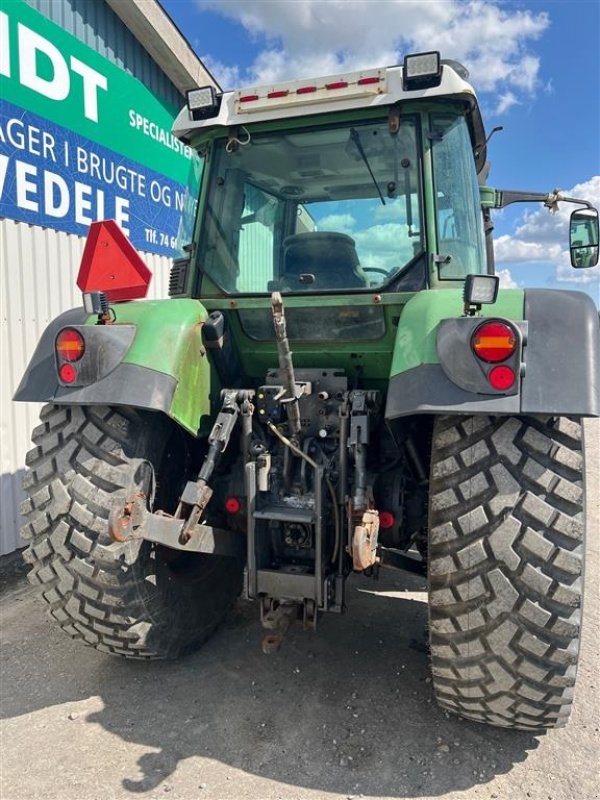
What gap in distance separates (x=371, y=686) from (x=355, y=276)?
79.0 inches

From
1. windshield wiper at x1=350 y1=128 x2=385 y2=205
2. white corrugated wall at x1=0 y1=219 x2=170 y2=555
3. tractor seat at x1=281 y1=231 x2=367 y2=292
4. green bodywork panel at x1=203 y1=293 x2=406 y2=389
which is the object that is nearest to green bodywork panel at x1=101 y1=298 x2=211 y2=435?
green bodywork panel at x1=203 y1=293 x2=406 y2=389

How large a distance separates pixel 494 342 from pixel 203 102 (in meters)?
2.05

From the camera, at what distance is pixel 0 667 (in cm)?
317

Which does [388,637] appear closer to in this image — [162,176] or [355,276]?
[355,276]

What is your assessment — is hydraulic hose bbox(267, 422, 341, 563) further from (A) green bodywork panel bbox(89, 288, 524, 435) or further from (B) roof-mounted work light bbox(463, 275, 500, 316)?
(B) roof-mounted work light bbox(463, 275, 500, 316)

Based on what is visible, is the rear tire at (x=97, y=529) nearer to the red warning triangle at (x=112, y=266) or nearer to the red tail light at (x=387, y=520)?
the red warning triangle at (x=112, y=266)

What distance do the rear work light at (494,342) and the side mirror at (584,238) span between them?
1973 millimetres

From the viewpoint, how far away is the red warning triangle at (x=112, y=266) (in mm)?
3180

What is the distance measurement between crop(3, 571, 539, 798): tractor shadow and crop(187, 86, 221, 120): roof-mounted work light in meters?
2.85

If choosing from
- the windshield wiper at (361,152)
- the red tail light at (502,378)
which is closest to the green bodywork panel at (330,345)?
the windshield wiper at (361,152)

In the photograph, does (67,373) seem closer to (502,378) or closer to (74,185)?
(502,378)

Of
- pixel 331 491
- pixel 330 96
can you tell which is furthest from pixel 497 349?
pixel 330 96

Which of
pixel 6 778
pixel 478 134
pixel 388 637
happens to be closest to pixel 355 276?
pixel 478 134

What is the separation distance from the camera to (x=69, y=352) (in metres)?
2.59
